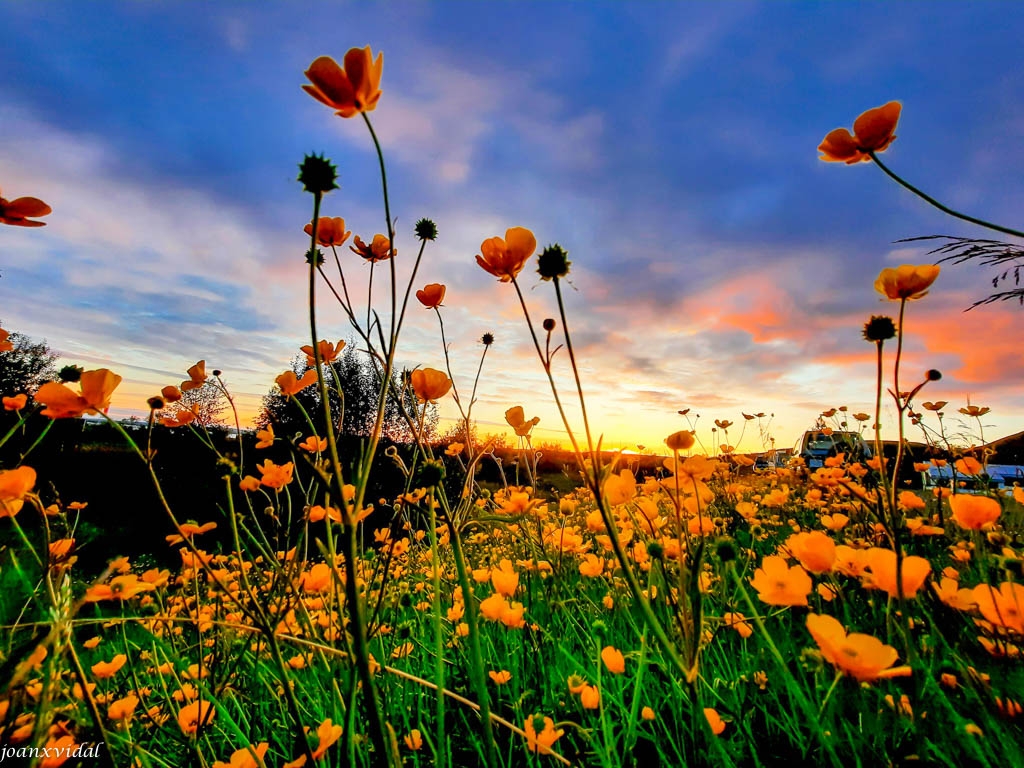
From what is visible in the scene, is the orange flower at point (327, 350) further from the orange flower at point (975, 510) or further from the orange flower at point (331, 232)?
the orange flower at point (975, 510)

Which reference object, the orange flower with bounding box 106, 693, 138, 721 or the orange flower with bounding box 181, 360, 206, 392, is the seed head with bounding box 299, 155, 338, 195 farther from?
the orange flower with bounding box 106, 693, 138, 721

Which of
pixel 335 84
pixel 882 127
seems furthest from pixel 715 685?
pixel 335 84

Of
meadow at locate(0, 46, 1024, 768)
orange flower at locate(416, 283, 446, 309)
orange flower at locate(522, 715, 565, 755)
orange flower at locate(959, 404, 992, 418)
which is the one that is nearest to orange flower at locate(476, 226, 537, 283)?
meadow at locate(0, 46, 1024, 768)

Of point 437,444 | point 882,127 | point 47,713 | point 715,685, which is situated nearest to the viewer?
point 47,713

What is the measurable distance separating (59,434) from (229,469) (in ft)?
25.2

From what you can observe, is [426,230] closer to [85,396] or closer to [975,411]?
[85,396]

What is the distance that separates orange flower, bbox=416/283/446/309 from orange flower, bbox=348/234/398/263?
146mm

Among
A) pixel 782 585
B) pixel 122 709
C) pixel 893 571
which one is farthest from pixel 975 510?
pixel 122 709

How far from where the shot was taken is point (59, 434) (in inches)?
256

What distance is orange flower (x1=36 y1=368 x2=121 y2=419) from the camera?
80 cm

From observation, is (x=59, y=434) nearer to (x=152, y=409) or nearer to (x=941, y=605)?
(x=152, y=409)

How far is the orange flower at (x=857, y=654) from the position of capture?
590mm

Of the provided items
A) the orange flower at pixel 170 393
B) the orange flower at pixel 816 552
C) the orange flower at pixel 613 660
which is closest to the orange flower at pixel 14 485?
the orange flower at pixel 170 393

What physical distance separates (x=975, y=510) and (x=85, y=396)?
1.61 m
